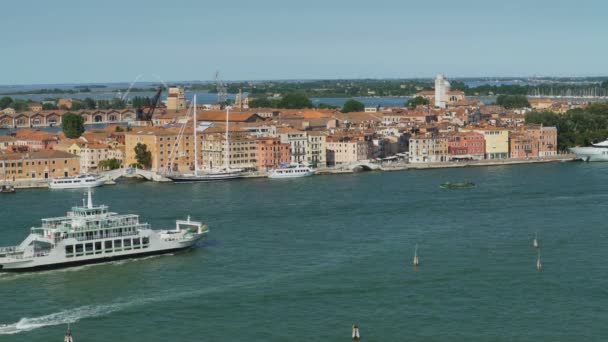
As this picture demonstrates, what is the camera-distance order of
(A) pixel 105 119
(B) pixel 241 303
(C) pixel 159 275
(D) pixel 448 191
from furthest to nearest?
1. (A) pixel 105 119
2. (D) pixel 448 191
3. (C) pixel 159 275
4. (B) pixel 241 303

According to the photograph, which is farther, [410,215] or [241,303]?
[410,215]

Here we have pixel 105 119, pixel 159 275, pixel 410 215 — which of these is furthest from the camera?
pixel 105 119

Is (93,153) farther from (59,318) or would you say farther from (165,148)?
(59,318)

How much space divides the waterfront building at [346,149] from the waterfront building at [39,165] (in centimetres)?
658

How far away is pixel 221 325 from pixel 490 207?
343 inches

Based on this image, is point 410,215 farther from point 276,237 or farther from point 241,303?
point 241,303

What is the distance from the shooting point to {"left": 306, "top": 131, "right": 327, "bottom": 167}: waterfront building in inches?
1090

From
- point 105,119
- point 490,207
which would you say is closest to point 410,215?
point 490,207

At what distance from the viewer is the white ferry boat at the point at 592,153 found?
94.1ft

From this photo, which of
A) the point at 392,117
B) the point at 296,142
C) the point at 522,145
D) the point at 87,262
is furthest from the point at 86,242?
the point at 392,117

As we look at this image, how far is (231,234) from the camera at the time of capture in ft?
50.3

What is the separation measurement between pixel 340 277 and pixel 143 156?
14713mm

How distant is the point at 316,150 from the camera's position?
Answer: 27.9 m

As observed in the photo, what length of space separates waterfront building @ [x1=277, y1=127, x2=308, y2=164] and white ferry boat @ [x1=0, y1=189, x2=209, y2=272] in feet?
43.7
